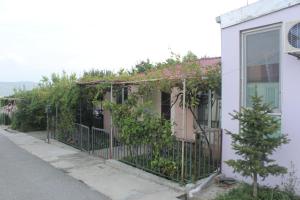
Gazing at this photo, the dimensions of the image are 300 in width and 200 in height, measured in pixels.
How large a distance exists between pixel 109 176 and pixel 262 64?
4170 mm

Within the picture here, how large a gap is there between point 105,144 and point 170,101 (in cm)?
251

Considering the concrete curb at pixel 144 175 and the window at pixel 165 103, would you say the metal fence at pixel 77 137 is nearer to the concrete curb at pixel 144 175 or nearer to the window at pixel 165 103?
the concrete curb at pixel 144 175

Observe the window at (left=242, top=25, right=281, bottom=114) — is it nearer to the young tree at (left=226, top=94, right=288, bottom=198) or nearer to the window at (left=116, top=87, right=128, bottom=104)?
the young tree at (left=226, top=94, right=288, bottom=198)

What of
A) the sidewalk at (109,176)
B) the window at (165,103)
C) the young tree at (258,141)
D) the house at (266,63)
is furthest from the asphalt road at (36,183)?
the window at (165,103)

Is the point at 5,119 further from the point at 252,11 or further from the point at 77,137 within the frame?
the point at 252,11

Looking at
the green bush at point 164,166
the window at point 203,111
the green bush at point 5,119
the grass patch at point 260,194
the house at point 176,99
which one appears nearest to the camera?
the grass patch at point 260,194

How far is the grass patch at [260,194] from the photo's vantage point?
5.31 meters

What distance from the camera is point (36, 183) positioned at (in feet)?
23.8

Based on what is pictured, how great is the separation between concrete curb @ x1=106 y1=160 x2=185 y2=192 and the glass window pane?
2.13 m

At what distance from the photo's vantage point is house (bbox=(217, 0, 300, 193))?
17.6 feet

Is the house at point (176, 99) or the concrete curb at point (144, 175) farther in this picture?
the house at point (176, 99)

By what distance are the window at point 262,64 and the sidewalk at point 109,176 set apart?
7.73ft

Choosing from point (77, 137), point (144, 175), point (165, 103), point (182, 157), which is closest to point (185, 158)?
point (182, 157)

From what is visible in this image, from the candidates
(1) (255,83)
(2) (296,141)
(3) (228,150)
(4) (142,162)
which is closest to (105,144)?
Answer: (4) (142,162)
